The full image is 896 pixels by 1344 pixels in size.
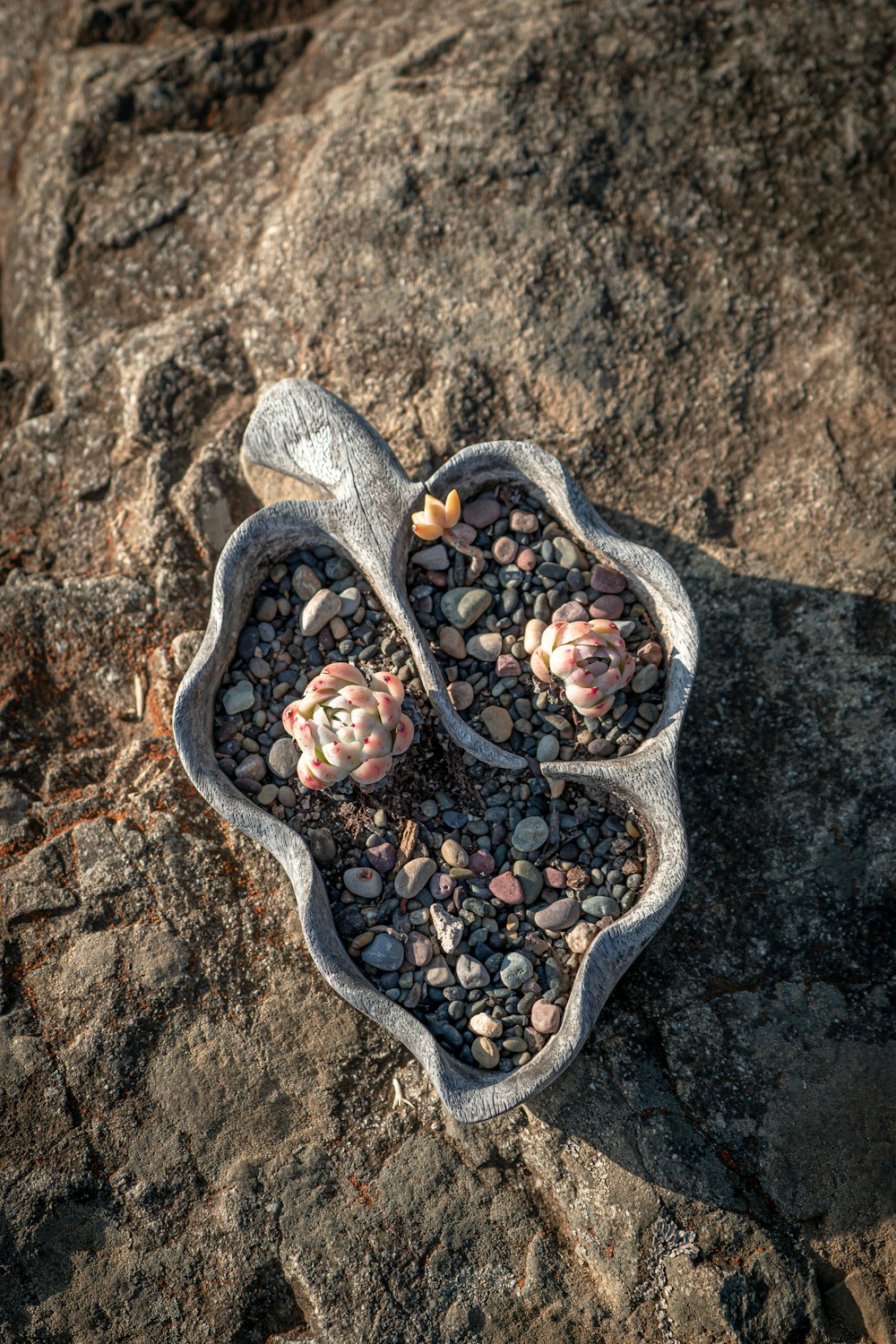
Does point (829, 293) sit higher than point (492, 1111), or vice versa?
point (829, 293)

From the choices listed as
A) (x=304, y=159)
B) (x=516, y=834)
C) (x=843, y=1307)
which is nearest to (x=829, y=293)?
(x=304, y=159)

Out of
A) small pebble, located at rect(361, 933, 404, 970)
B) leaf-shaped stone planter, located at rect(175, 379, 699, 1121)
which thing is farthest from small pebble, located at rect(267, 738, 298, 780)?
small pebble, located at rect(361, 933, 404, 970)

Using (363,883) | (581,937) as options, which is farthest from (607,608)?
(363,883)

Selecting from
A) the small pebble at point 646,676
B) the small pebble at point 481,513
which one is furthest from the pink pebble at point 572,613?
the small pebble at point 481,513

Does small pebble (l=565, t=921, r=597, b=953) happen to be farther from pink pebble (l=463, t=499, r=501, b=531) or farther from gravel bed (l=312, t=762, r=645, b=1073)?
pink pebble (l=463, t=499, r=501, b=531)

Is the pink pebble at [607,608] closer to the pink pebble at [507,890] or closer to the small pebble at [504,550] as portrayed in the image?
the small pebble at [504,550]

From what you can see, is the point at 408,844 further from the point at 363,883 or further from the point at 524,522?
the point at 524,522

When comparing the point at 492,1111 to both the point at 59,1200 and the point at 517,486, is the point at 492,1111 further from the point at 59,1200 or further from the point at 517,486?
the point at 517,486
